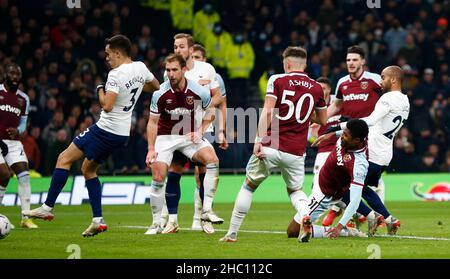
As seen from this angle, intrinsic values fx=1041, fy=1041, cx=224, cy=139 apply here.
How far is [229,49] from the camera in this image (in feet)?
88.2

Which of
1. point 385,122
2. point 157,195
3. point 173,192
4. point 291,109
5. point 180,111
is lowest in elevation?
point 173,192

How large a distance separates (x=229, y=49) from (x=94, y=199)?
14047 millimetres

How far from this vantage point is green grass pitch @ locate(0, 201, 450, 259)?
11.1m

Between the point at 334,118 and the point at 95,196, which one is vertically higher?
the point at 334,118

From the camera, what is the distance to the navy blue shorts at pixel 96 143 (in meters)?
13.2

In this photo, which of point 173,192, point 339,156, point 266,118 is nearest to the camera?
point 266,118

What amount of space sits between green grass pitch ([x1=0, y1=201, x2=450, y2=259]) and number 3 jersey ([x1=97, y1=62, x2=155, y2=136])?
144cm

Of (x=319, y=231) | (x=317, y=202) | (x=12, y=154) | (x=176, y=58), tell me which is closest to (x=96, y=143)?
(x=176, y=58)

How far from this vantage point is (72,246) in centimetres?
1164

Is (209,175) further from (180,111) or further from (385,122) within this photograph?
(385,122)

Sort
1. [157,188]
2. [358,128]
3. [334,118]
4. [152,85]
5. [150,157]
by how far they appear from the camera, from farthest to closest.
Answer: [334,118] → [157,188] → [152,85] → [150,157] → [358,128]

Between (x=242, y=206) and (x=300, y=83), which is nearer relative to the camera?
(x=242, y=206)

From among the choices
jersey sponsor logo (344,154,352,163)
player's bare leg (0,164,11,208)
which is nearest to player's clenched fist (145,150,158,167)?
jersey sponsor logo (344,154,352,163)
